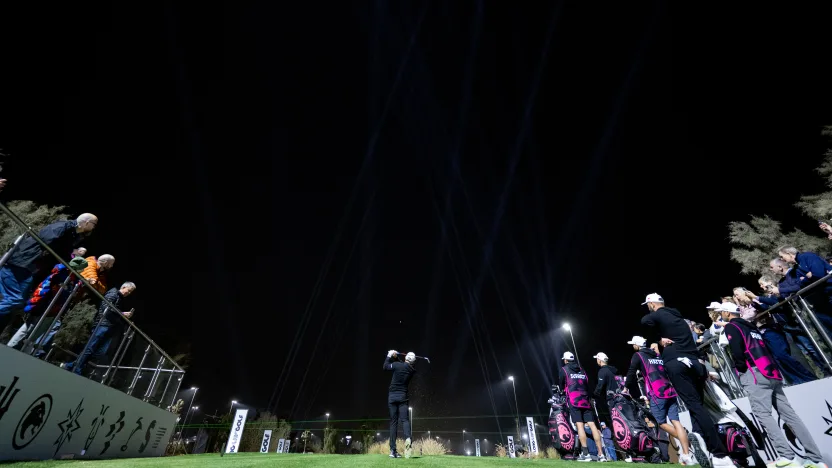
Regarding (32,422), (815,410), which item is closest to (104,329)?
(32,422)

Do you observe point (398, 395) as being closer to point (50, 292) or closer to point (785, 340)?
point (50, 292)

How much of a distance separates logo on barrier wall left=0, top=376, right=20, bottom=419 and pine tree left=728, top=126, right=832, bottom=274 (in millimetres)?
24065

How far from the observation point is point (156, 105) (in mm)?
25828

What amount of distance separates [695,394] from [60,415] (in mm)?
10113

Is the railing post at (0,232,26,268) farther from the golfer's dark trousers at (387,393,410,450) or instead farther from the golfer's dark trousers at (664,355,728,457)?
the golfer's dark trousers at (664,355,728,457)

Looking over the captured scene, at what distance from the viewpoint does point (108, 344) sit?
23.6 ft

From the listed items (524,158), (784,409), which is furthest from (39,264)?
(524,158)

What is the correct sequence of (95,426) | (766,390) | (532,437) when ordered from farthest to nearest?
(532,437)
(95,426)
(766,390)

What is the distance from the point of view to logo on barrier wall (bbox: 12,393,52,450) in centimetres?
467

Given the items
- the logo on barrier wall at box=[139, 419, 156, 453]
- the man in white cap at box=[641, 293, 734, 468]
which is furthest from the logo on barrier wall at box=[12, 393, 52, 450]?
the man in white cap at box=[641, 293, 734, 468]

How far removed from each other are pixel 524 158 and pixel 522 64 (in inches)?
448

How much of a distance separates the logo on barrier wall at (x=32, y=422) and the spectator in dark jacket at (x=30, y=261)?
1.37 metres

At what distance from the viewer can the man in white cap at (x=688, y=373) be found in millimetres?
4645

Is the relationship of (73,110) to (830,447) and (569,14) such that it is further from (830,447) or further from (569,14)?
(569,14)
